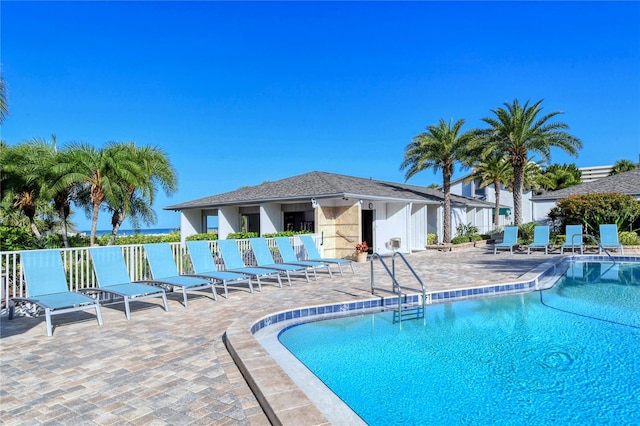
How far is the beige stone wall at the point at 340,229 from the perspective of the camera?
17312mm

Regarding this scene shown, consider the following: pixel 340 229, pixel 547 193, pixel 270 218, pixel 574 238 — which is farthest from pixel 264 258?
pixel 547 193

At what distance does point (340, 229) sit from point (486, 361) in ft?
40.6

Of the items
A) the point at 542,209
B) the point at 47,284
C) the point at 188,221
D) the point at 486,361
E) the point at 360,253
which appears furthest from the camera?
the point at 542,209

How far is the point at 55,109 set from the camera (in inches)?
799

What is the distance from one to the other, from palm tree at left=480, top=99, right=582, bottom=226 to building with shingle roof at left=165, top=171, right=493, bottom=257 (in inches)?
190

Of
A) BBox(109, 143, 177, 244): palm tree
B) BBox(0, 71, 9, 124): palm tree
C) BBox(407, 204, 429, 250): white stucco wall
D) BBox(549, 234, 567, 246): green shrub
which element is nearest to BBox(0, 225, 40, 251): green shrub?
BBox(0, 71, 9, 124): palm tree

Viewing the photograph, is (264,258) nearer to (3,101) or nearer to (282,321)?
(282,321)

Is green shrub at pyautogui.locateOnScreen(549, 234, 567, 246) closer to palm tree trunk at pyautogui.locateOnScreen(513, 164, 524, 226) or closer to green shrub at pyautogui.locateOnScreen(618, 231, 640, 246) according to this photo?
green shrub at pyautogui.locateOnScreen(618, 231, 640, 246)

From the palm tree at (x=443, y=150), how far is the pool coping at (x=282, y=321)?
10525 mm

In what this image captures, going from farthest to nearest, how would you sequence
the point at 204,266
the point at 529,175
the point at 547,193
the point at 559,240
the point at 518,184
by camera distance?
1. the point at 529,175
2. the point at 547,193
3. the point at 518,184
4. the point at 559,240
5. the point at 204,266

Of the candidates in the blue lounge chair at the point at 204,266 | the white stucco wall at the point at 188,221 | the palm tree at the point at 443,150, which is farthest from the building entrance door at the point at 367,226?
the blue lounge chair at the point at 204,266

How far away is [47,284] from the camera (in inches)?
268

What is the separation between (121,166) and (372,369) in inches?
634

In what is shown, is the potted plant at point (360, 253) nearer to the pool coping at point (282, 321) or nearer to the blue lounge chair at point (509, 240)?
the pool coping at point (282, 321)
